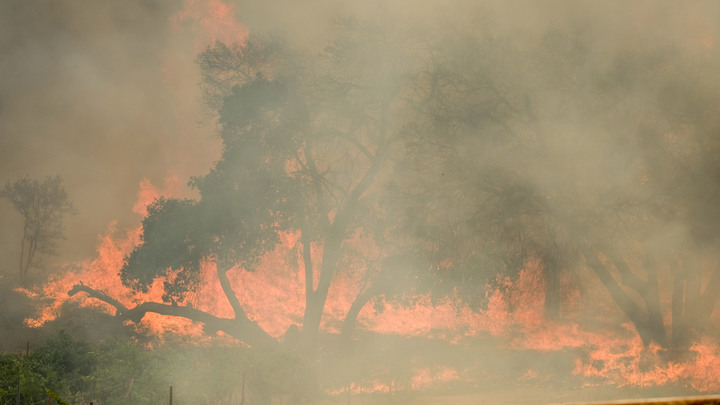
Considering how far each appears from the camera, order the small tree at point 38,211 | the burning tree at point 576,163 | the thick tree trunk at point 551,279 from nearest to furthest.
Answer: the burning tree at point 576,163 → the thick tree trunk at point 551,279 → the small tree at point 38,211

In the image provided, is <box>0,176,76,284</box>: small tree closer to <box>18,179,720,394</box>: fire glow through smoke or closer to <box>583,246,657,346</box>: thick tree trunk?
<box>18,179,720,394</box>: fire glow through smoke

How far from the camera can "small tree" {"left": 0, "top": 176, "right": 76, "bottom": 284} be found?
1484 centimetres

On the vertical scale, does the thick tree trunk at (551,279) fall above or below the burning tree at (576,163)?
below

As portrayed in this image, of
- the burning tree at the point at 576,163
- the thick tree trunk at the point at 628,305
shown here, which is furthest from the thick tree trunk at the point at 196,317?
the thick tree trunk at the point at 628,305

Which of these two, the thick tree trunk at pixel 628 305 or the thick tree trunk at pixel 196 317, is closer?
the thick tree trunk at pixel 628 305

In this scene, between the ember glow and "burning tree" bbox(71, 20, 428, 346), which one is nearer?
the ember glow

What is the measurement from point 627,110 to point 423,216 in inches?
159

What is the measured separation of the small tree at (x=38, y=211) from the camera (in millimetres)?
14844

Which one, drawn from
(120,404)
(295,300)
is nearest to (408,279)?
(295,300)

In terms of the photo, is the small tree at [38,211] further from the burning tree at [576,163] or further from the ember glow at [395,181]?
the burning tree at [576,163]

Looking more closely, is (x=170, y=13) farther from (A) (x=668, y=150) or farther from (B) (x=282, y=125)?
(A) (x=668, y=150)

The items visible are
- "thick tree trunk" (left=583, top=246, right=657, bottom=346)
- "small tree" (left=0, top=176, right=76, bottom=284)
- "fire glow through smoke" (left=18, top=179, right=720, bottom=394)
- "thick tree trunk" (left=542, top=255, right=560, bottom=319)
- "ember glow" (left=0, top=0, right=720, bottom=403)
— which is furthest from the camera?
"small tree" (left=0, top=176, right=76, bottom=284)

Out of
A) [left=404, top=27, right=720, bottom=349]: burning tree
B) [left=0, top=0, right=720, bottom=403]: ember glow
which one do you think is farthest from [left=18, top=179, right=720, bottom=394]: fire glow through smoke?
[left=404, top=27, right=720, bottom=349]: burning tree

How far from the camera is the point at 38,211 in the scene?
49.5ft
